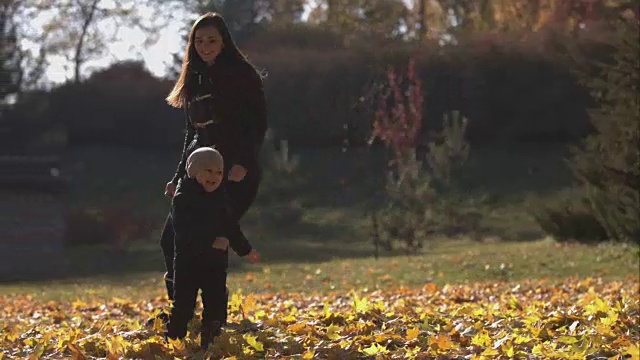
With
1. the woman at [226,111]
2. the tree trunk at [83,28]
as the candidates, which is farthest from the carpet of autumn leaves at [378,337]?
the tree trunk at [83,28]

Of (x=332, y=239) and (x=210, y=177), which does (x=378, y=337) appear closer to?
(x=210, y=177)

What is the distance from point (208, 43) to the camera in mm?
5676

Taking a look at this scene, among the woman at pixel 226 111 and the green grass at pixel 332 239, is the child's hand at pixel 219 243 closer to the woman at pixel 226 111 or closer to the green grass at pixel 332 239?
the woman at pixel 226 111

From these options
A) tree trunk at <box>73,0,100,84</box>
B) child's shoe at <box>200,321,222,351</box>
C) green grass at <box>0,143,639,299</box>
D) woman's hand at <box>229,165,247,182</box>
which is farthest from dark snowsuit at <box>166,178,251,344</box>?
tree trunk at <box>73,0,100,84</box>

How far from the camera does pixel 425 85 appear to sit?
102ft

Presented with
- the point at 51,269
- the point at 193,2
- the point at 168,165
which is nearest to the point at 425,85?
the point at 168,165

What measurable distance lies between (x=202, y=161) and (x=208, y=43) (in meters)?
0.89

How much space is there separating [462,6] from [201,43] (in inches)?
→ 1388

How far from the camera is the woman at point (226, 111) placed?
564cm

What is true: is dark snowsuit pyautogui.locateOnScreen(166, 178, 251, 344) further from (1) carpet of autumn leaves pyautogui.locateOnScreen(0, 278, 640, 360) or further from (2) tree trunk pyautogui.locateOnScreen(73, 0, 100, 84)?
(2) tree trunk pyautogui.locateOnScreen(73, 0, 100, 84)

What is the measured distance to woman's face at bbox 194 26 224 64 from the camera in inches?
223

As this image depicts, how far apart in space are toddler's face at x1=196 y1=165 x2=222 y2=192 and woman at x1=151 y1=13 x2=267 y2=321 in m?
0.46

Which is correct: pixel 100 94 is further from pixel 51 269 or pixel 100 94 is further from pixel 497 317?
pixel 497 317

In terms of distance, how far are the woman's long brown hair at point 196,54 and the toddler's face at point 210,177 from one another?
0.91 metres
